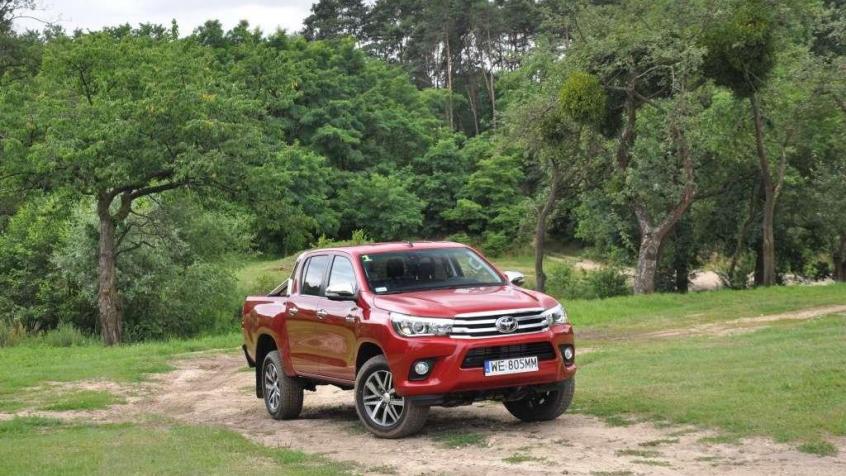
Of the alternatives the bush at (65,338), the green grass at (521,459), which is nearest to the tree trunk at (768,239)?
the bush at (65,338)

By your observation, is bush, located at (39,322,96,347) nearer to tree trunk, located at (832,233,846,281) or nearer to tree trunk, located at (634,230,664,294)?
tree trunk, located at (634,230,664,294)

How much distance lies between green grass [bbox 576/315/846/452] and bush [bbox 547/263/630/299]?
20629mm

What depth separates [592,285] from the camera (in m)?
39.4

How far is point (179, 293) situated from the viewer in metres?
31.5

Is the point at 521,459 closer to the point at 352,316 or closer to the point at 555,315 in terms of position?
the point at 555,315

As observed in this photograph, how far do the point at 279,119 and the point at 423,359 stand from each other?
54.4m

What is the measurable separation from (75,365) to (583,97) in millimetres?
13913

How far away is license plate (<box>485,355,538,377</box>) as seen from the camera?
9.52m

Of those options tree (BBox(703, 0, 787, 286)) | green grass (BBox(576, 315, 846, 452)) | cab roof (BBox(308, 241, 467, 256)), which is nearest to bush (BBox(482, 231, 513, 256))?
tree (BBox(703, 0, 787, 286))

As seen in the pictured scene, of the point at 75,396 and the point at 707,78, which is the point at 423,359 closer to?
the point at 75,396

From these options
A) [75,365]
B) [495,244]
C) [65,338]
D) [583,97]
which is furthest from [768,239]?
[495,244]

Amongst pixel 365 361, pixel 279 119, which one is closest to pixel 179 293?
pixel 365 361

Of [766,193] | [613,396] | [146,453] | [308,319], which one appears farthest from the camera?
[766,193]

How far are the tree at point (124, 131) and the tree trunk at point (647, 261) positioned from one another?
38.4 feet
